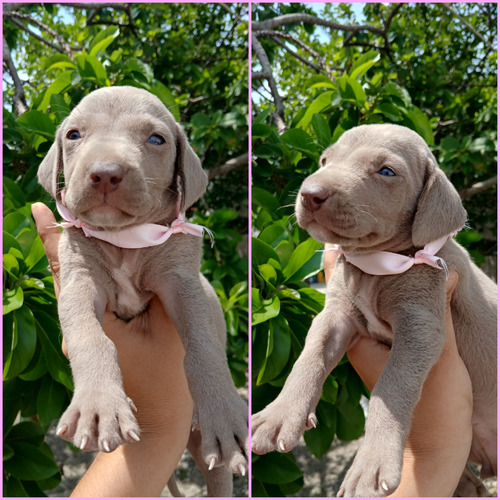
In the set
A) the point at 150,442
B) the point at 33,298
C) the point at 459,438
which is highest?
the point at 33,298

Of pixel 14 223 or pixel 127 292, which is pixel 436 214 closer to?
pixel 127 292

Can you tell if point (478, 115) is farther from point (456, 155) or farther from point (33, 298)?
point (33, 298)

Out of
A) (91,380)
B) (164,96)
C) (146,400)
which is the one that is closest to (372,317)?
(146,400)

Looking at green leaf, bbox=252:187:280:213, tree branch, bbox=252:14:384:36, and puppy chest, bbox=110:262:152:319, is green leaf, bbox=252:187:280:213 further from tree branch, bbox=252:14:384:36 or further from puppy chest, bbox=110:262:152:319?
tree branch, bbox=252:14:384:36

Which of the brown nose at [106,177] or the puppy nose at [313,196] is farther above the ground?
the brown nose at [106,177]

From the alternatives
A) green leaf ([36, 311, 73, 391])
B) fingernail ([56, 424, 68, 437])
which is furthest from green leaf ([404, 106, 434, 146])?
fingernail ([56, 424, 68, 437])

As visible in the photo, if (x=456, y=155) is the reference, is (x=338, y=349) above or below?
below

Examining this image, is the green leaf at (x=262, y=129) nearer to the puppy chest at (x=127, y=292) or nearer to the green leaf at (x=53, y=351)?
the puppy chest at (x=127, y=292)

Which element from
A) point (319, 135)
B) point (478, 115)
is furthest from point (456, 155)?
point (319, 135)

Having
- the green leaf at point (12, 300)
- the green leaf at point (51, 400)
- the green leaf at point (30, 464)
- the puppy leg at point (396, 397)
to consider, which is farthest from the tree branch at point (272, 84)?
the green leaf at point (30, 464)
